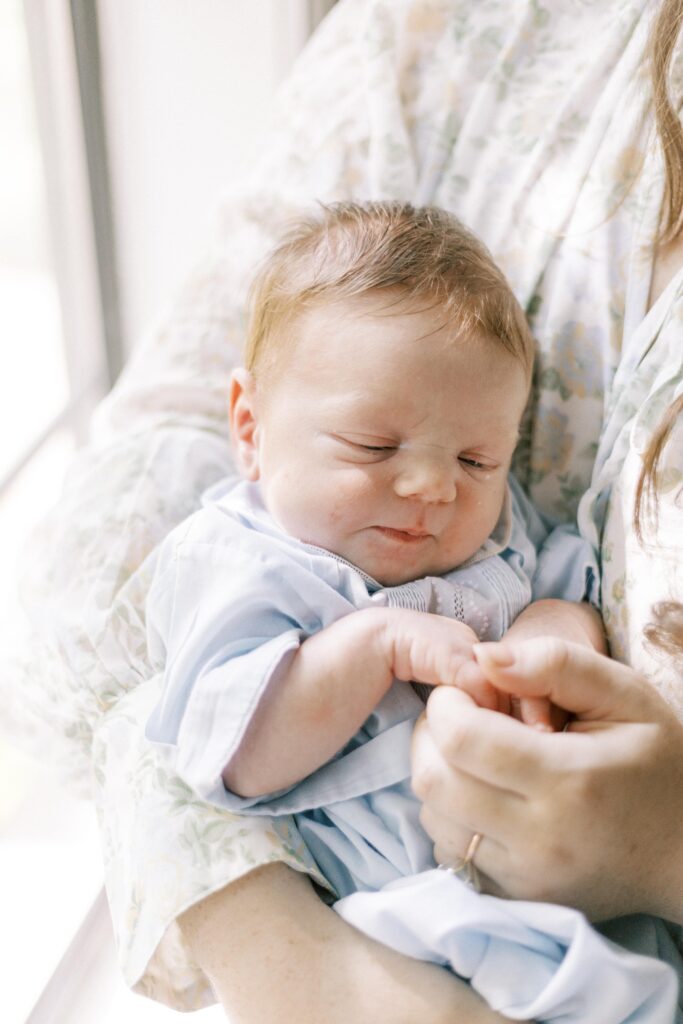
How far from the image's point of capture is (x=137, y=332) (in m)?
1.90

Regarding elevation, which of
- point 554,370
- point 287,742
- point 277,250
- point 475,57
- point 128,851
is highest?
point 475,57

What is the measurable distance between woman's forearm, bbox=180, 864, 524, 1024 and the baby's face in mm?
329

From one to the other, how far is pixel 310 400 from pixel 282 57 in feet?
2.98

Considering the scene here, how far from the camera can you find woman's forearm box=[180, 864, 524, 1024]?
0.81 meters

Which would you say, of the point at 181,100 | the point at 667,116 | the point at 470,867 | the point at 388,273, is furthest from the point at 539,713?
the point at 181,100

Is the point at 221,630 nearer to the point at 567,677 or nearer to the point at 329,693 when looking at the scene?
the point at 329,693

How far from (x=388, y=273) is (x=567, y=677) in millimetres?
450

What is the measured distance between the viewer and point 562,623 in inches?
39.9

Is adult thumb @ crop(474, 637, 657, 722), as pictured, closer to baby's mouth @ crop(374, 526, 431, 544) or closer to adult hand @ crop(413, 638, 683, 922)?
adult hand @ crop(413, 638, 683, 922)

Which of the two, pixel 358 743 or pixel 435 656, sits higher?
pixel 435 656

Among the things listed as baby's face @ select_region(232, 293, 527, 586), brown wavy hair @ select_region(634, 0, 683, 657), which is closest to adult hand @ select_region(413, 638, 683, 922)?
baby's face @ select_region(232, 293, 527, 586)

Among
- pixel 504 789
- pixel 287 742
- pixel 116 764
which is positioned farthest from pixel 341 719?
pixel 116 764

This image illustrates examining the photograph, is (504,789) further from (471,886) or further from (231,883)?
(231,883)

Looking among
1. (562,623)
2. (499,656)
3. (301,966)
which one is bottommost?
(301,966)
